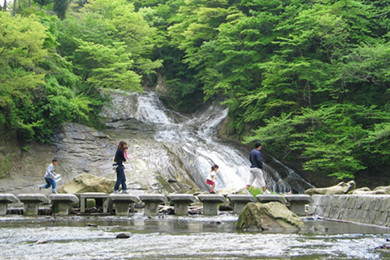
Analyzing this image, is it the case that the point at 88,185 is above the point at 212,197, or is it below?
above

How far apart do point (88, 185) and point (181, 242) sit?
7618mm

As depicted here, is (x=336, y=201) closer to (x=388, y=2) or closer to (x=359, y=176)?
(x=359, y=176)

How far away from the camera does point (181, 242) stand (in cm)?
713

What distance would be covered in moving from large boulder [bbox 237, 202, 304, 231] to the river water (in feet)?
1.17

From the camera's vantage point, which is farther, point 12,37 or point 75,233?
point 12,37

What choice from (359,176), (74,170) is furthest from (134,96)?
(359,176)

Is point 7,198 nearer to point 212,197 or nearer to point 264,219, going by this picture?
point 212,197

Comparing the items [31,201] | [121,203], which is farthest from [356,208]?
[31,201]

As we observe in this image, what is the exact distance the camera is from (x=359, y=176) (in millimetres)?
23250

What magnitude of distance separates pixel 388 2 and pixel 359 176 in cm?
1014

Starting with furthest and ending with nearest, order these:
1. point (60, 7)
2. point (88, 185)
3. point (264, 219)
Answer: point (60, 7)
point (88, 185)
point (264, 219)

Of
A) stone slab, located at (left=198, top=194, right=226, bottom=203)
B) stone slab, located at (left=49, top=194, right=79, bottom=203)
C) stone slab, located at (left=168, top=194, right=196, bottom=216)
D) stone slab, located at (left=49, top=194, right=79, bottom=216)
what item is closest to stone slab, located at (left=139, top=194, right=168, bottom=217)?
stone slab, located at (left=168, top=194, right=196, bottom=216)

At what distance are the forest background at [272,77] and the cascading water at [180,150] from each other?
69.5 inches

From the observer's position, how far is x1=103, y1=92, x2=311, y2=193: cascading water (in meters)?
19.6
